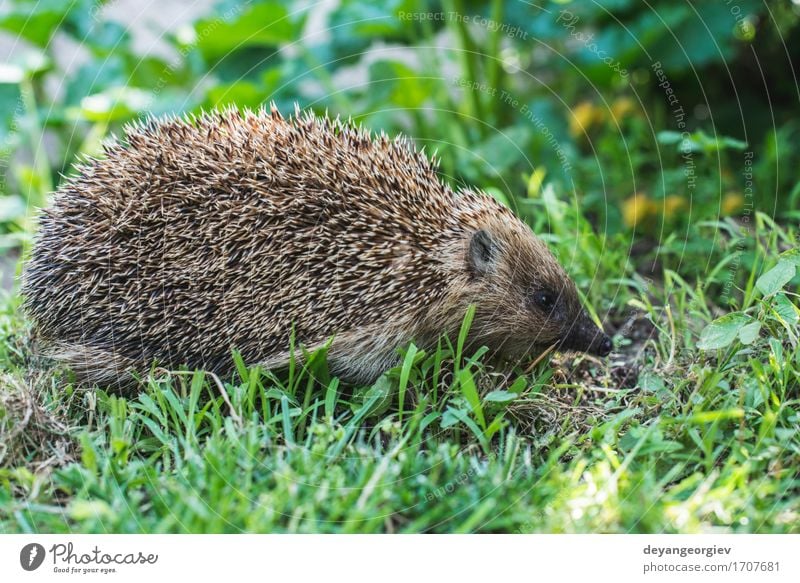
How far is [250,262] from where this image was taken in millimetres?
4531

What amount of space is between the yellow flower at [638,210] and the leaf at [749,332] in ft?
9.14

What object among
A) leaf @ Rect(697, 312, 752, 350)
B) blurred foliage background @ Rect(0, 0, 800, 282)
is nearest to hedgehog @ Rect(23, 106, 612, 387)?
leaf @ Rect(697, 312, 752, 350)

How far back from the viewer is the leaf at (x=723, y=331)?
4367mm

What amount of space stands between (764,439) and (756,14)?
583 cm

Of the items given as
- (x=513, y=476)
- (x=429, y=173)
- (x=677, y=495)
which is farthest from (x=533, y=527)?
(x=429, y=173)

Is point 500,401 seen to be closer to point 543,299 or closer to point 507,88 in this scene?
point 543,299

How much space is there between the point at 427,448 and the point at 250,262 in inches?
57.2

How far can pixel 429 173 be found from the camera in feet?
16.6

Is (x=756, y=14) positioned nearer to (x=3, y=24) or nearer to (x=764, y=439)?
(x=764, y=439)

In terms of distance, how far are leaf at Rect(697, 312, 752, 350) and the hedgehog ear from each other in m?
1.30

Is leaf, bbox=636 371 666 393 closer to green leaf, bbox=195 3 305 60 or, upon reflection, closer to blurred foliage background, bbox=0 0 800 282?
blurred foliage background, bbox=0 0 800 282
